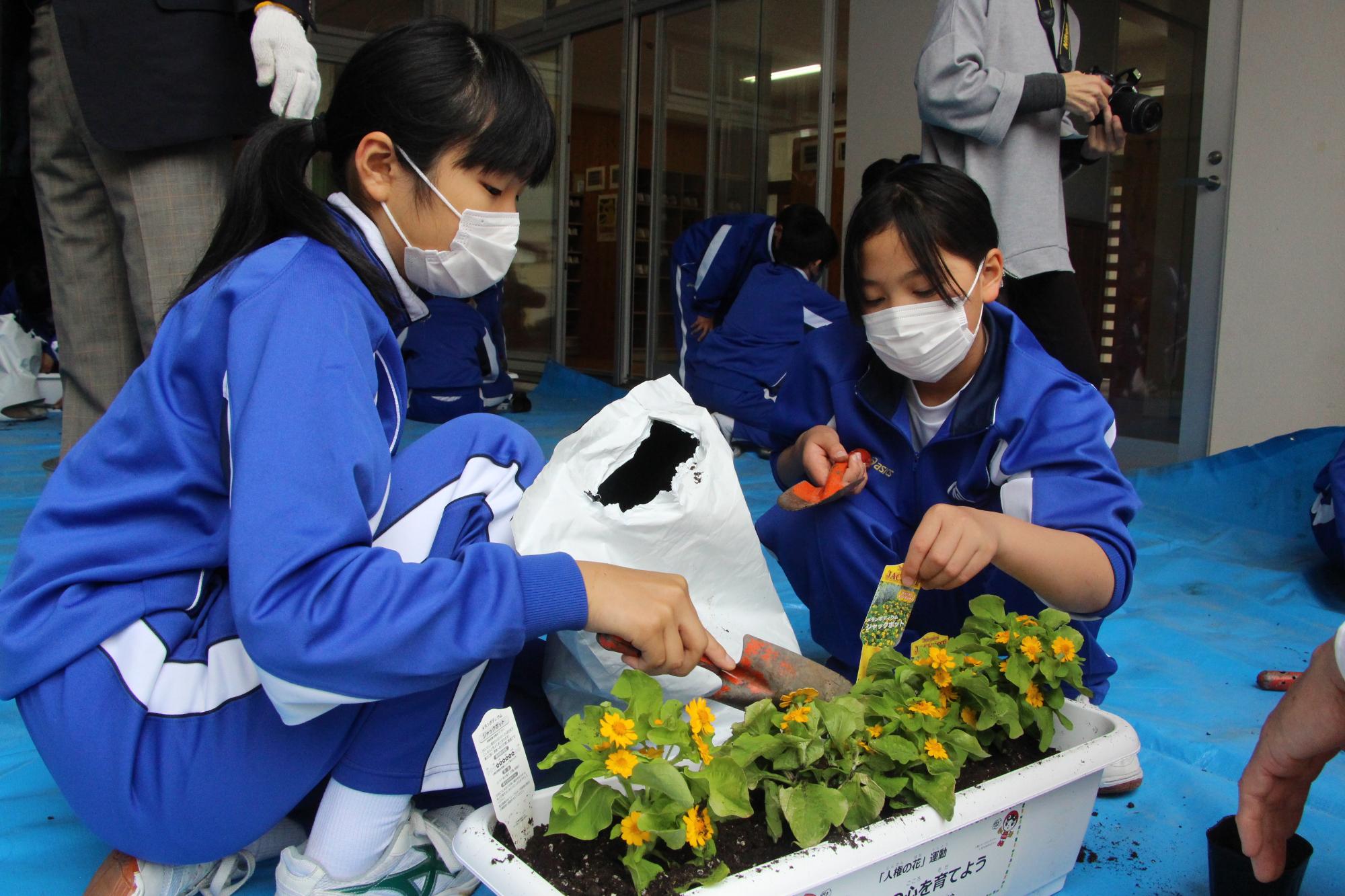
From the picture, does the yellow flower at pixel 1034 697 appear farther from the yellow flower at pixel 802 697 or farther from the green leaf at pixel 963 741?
the yellow flower at pixel 802 697

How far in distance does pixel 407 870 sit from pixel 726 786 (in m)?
0.35

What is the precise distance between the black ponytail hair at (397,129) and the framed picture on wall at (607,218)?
195 inches

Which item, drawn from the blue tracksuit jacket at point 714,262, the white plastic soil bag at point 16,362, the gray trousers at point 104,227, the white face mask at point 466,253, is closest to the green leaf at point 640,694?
the white face mask at point 466,253

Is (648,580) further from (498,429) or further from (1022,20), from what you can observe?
(1022,20)

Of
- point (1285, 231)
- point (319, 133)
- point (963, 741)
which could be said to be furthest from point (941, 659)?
point (1285, 231)

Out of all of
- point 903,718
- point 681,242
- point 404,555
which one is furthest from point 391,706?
point 681,242

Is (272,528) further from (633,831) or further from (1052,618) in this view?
(1052,618)

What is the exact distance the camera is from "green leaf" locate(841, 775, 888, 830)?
789 mm

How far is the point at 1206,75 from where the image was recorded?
303 cm

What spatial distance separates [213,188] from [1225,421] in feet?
9.06

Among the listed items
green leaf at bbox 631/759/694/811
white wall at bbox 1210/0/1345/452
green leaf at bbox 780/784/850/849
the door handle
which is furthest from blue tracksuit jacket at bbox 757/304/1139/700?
the door handle

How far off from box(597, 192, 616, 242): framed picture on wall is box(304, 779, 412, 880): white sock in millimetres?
5225

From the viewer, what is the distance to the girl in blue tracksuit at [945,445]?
3.48 feet

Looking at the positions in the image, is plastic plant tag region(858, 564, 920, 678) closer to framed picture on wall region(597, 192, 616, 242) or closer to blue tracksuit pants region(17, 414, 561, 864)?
blue tracksuit pants region(17, 414, 561, 864)
